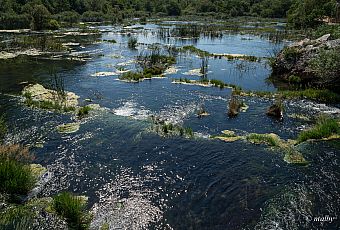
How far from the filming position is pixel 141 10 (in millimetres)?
157875

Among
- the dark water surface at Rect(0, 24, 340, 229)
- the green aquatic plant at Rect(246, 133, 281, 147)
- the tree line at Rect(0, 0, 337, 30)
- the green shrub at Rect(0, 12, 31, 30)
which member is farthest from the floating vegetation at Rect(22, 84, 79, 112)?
the green shrub at Rect(0, 12, 31, 30)

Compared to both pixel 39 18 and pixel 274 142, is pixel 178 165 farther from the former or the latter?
pixel 39 18

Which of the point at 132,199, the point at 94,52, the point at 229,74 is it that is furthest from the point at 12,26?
the point at 132,199

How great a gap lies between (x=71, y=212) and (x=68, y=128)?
10.5 m

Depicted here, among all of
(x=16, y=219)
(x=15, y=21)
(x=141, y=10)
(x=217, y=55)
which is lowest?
(x=16, y=219)

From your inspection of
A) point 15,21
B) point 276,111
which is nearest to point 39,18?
point 15,21

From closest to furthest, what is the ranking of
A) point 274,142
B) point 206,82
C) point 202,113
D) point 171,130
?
1. point 274,142
2. point 171,130
3. point 202,113
4. point 206,82

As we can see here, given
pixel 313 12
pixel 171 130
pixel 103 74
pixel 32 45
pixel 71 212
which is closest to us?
pixel 71 212

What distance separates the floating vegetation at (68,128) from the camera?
22875mm

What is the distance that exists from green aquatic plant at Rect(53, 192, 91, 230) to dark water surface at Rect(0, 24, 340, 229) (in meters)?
0.47

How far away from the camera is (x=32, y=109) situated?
88.1 ft

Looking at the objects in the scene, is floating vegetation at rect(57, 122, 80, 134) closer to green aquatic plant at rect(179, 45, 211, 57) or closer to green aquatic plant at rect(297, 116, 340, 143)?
green aquatic plant at rect(297, 116, 340, 143)

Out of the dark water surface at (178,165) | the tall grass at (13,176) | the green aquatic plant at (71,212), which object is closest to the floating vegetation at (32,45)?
the dark water surface at (178,165)

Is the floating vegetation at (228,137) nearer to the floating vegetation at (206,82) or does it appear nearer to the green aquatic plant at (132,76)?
the floating vegetation at (206,82)
